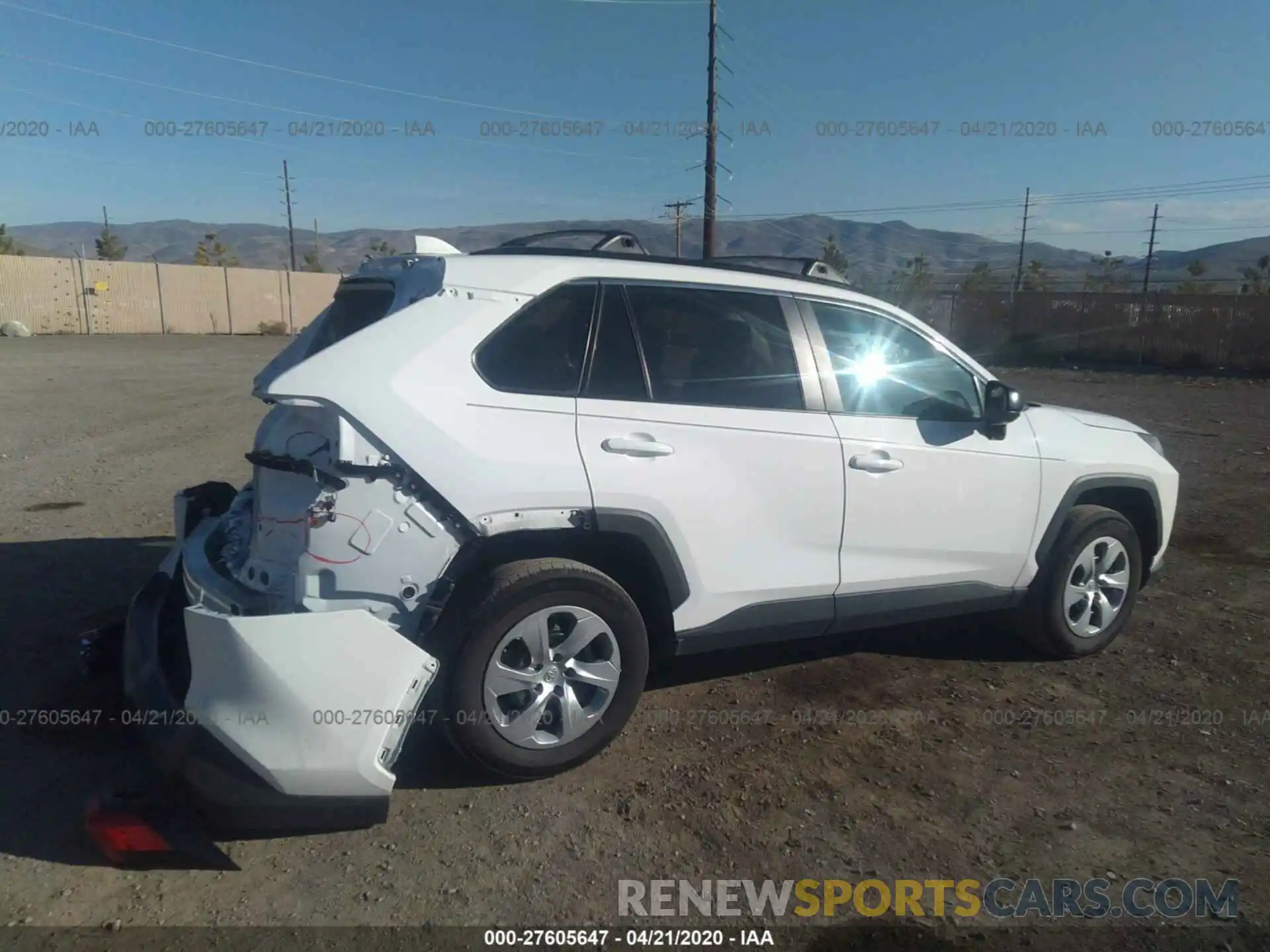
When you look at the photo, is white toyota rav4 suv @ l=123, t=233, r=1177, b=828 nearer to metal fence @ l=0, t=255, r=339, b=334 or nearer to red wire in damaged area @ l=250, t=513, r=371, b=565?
red wire in damaged area @ l=250, t=513, r=371, b=565

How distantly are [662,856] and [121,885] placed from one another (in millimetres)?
1741

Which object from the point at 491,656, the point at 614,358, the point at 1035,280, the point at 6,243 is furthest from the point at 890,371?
the point at 6,243

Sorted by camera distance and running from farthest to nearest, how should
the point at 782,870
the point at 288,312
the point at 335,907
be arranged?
the point at 288,312
the point at 782,870
the point at 335,907

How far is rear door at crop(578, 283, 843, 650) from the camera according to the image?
3.59 meters

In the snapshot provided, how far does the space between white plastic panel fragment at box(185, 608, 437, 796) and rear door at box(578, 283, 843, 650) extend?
3.31 feet

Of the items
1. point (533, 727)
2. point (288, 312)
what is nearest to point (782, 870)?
point (533, 727)

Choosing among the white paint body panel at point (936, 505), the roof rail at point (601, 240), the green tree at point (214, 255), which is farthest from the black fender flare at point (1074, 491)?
the green tree at point (214, 255)

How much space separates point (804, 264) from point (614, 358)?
133cm

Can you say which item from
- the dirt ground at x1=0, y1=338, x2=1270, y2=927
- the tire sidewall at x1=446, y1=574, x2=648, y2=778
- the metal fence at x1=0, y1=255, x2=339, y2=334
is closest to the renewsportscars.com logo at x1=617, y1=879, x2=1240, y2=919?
the dirt ground at x1=0, y1=338, x2=1270, y2=927

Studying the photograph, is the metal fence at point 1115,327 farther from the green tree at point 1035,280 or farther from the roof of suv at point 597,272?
the roof of suv at point 597,272

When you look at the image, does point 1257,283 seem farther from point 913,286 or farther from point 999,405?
point 999,405

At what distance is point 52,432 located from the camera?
11281 millimetres

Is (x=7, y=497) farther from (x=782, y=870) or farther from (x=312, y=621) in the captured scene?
(x=782, y=870)

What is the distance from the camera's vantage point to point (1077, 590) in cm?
483
